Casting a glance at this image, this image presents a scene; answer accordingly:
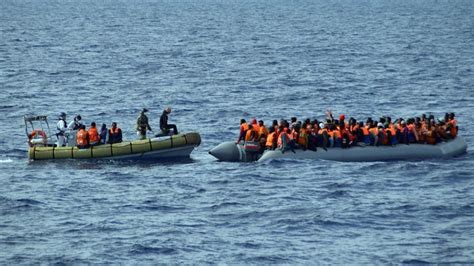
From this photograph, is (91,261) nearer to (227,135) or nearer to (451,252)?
(451,252)

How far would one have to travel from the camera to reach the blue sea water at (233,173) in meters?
37.7

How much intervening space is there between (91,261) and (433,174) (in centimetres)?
1616

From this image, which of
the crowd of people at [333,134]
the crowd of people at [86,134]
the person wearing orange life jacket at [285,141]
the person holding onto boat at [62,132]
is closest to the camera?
the person wearing orange life jacket at [285,141]

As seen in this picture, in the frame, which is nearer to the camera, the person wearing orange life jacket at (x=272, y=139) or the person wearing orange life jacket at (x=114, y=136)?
the person wearing orange life jacket at (x=272, y=139)

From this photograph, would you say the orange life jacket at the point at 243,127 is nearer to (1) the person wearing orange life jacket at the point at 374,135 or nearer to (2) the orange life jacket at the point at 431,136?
(1) the person wearing orange life jacket at the point at 374,135

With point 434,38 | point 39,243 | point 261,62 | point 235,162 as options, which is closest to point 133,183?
point 235,162

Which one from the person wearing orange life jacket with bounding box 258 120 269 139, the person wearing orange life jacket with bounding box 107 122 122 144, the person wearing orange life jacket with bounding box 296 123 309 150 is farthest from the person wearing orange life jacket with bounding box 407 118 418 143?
the person wearing orange life jacket with bounding box 107 122 122 144

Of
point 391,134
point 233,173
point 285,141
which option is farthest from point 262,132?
point 391,134

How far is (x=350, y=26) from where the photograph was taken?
497 ft

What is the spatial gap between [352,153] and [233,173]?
478 cm

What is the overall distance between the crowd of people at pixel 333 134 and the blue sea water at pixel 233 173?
865 millimetres

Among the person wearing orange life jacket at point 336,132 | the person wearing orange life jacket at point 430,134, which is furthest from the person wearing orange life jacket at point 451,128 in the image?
the person wearing orange life jacket at point 336,132

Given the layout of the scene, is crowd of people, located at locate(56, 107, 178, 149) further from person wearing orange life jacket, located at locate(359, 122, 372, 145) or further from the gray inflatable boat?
person wearing orange life jacket, located at locate(359, 122, 372, 145)

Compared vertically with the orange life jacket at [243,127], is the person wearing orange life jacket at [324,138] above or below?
below
